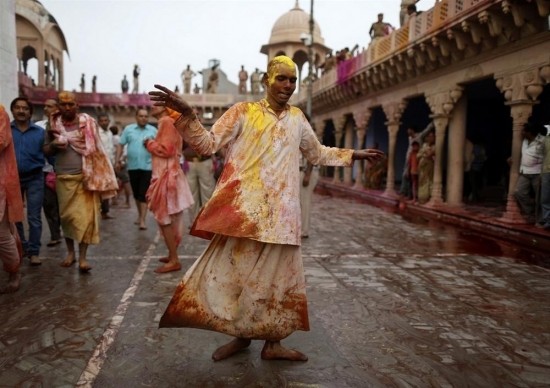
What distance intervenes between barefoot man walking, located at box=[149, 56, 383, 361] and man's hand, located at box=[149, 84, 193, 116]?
0.22 metres

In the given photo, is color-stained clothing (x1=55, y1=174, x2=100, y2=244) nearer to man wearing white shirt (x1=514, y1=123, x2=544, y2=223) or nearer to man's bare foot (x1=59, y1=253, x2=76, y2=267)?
man's bare foot (x1=59, y1=253, x2=76, y2=267)

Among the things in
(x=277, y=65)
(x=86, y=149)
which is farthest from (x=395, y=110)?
(x=277, y=65)

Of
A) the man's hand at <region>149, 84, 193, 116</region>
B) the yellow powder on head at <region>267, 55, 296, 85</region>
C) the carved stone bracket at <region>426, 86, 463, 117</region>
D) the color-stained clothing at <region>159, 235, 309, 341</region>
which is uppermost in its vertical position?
the carved stone bracket at <region>426, 86, 463, 117</region>

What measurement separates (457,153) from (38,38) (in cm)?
3205

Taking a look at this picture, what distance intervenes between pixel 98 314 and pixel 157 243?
117 inches

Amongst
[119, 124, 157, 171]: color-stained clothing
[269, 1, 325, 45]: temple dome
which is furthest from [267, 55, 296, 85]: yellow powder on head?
[269, 1, 325, 45]: temple dome

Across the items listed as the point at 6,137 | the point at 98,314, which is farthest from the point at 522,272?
the point at 6,137

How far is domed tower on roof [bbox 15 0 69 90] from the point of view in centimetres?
3172

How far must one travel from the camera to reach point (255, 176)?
2.58m

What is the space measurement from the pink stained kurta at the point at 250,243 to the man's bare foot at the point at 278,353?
9cm

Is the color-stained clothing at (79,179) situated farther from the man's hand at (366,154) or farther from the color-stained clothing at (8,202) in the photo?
the man's hand at (366,154)

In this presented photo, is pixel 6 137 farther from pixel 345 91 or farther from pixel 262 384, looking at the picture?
pixel 345 91

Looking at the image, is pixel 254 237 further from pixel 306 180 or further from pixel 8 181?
pixel 306 180

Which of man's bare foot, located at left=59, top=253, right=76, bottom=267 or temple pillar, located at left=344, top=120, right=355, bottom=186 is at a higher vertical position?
temple pillar, located at left=344, top=120, right=355, bottom=186
